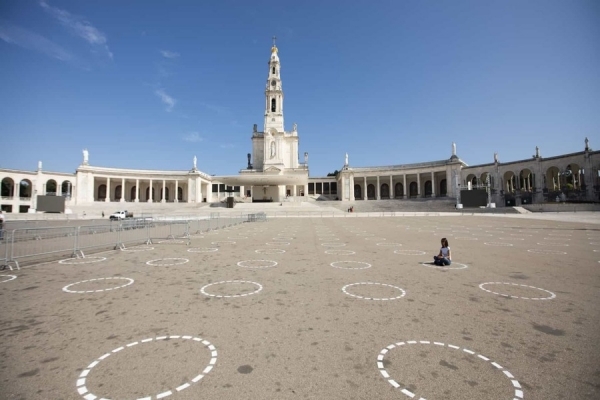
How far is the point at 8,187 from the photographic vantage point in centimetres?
7475

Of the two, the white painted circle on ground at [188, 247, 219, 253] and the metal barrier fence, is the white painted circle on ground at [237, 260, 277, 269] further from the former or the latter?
the metal barrier fence

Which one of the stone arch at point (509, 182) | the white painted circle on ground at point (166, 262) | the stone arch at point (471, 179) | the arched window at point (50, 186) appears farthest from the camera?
the stone arch at point (471, 179)

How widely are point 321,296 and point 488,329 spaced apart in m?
3.08

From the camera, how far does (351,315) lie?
5.25m

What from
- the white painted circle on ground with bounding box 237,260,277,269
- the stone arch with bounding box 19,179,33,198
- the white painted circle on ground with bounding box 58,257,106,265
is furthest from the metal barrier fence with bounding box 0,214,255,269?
the stone arch with bounding box 19,179,33,198

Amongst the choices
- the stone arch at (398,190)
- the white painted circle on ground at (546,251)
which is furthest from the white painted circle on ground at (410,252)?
the stone arch at (398,190)

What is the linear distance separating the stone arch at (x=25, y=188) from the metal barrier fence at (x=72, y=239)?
262ft

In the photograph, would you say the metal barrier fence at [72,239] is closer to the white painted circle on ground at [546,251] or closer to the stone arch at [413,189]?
the white painted circle on ground at [546,251]

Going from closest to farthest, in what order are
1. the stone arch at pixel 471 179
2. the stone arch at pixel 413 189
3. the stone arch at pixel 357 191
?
the stone arch at pixel 471 179 → the stone arch at pixel 413 189 → the stone arch at pixel 357 191

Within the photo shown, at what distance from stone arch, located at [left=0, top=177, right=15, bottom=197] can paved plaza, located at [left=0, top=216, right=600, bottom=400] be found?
293 ft

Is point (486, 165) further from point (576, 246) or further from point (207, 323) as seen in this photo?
point (207, 323)

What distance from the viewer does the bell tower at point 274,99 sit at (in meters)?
93.2

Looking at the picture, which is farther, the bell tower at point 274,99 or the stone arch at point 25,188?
the bell tower at point 274,99

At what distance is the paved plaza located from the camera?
Result: 3.20 metres
